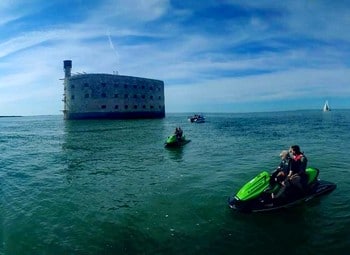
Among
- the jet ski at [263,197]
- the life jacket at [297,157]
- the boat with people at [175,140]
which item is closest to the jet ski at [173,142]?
the boat with people at [175,140]

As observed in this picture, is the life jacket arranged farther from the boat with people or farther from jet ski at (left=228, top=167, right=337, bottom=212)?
the boat with people

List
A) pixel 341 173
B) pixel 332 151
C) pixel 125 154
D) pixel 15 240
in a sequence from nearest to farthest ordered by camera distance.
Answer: pixel 15 240 < pixel 341 173 < pixel 332 151 < pixel 125 154

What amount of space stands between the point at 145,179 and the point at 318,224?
914cm

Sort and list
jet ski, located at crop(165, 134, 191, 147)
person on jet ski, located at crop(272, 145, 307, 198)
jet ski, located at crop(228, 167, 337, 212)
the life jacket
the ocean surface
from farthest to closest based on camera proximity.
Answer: jet ski, located at crop(165, 134, 191, 147) < the life jacket < person on jet ski, located at crop(272, 145, 307, 198) < jet ski, located at crop(228, 167, 337, 212) < the ocean surface

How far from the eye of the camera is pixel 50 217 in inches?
438

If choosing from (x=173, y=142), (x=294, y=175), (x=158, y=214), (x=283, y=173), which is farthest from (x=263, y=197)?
(x=173, y=142)

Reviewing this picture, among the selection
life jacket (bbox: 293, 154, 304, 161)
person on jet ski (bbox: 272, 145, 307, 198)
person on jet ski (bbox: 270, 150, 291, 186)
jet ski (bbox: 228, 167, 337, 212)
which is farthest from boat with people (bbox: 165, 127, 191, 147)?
life jacket (bbox: 293, 154, 304, 161)

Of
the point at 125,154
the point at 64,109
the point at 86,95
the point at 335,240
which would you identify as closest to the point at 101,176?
the point at 125,154

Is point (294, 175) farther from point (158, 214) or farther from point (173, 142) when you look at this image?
point (173, 142)

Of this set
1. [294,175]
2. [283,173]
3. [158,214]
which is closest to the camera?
[294,175]

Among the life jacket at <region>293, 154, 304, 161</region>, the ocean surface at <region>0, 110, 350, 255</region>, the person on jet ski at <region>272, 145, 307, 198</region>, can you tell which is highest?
the life jacket at <region>293, 154, 304, 161</region>

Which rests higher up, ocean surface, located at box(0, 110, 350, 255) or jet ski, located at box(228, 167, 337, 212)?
jet ski, located at box(228, 167, 337, 212)

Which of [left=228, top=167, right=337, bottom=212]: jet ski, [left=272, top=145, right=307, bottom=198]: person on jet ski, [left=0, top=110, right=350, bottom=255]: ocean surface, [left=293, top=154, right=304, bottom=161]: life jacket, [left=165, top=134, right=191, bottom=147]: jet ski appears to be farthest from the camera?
[left=165, top=134, right=191, bottom=147]: jet ski

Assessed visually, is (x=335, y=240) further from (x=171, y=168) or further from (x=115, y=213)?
Result: (x=171, y=168)
